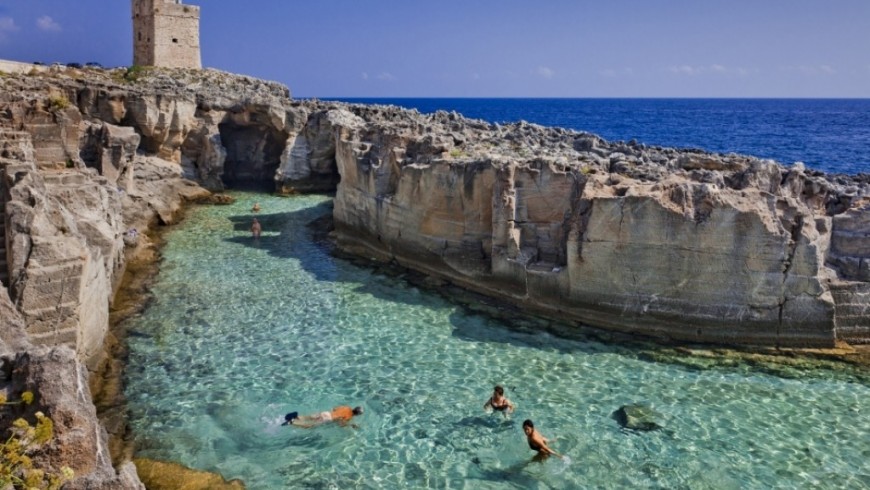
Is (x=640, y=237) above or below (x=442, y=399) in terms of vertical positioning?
above

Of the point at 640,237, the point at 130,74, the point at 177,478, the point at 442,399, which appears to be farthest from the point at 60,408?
the point at 130,74

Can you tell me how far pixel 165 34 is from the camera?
46.0 metres

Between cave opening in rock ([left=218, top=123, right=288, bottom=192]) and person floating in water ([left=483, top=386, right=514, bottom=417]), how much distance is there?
2698 centimetres

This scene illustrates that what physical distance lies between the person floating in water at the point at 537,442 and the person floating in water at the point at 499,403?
1.13 metres

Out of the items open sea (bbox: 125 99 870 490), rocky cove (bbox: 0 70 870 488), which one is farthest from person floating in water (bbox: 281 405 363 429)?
rocky cove (bbox: 0 70 870 488)

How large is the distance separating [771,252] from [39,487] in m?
14.0

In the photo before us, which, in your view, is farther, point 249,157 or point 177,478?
point 249,157

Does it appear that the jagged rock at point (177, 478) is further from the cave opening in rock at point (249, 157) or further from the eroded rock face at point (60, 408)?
the cave opening in rock at point (249, 157)

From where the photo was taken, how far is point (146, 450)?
1040cm

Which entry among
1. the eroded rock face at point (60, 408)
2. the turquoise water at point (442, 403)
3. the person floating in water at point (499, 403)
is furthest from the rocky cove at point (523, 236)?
the person floating in water at point (499, 403)

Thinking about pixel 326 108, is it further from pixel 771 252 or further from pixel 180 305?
pixel 771 252

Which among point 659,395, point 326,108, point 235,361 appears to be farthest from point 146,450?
point 326,108

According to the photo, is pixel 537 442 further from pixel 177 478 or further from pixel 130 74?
pixel 130 74

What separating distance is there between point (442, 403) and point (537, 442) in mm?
2380
